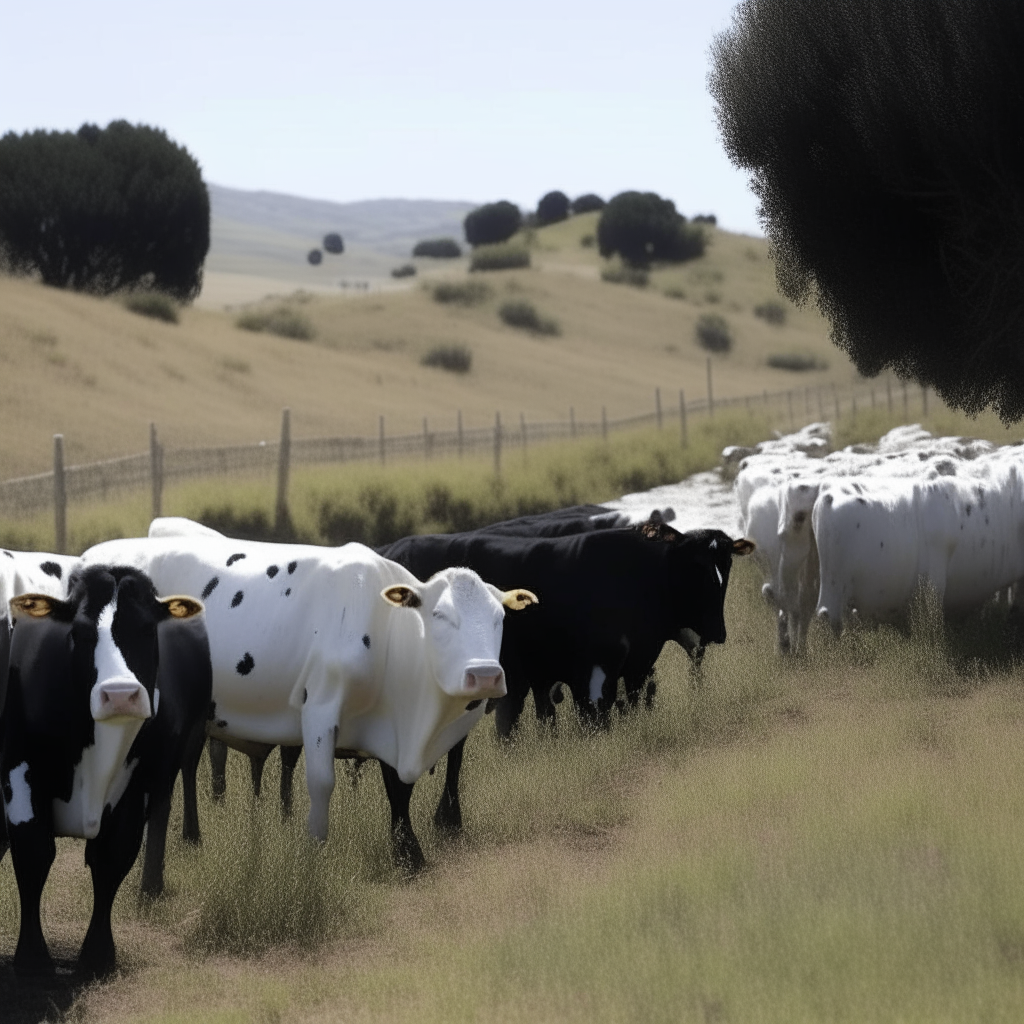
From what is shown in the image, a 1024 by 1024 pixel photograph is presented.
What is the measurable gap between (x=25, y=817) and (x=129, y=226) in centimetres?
6127

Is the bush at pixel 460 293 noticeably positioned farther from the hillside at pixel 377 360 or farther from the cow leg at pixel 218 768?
the cow leg at pixel 218 768

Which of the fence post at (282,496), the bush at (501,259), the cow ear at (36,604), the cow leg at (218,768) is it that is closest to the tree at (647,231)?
the bush at (501,259)

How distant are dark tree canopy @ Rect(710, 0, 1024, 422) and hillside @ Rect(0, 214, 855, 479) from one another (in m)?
21.4

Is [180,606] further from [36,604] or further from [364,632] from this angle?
[364,632]

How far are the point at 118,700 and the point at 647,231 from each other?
323 ft

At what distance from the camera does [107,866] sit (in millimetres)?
6914

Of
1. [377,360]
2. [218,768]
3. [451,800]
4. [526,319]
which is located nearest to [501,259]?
[526,319]

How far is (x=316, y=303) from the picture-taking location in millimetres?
77500

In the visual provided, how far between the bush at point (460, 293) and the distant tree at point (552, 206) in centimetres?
5581

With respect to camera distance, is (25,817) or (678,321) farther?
(678,321)

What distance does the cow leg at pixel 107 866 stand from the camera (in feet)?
22.3

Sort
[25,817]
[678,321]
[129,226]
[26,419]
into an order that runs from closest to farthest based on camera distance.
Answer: [25,817] → [26,419] → [129,226] → [678,321]

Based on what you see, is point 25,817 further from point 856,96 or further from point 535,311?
point 535,311

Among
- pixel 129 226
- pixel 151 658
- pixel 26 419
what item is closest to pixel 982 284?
pixel 151 658
